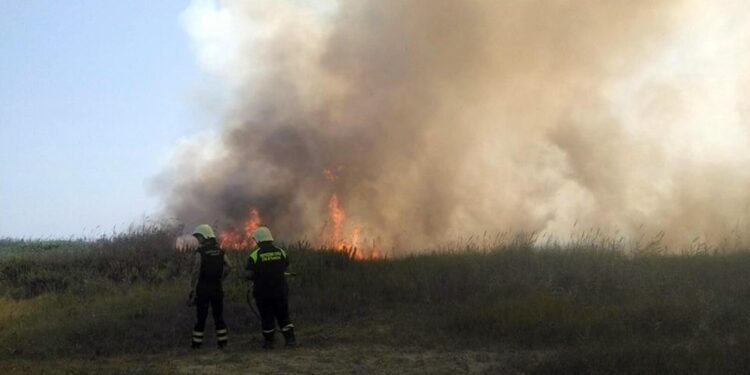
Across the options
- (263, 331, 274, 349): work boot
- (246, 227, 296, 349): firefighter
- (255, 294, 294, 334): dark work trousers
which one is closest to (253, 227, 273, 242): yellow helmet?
(246, 227, 296, 349): firefighter

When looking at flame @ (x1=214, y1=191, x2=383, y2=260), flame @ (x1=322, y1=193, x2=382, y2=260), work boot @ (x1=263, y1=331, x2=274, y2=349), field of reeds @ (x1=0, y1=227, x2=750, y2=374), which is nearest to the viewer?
field of reeds @ (x1=0, y1=227, x2=750, y2=374)

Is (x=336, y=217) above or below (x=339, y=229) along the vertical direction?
above

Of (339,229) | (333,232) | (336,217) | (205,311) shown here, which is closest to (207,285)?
(205,311)

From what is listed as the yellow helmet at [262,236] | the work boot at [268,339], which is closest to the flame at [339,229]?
the yellow helmet at [262,236]

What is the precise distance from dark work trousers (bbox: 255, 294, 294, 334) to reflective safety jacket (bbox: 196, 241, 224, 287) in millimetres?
759

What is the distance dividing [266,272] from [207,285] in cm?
98

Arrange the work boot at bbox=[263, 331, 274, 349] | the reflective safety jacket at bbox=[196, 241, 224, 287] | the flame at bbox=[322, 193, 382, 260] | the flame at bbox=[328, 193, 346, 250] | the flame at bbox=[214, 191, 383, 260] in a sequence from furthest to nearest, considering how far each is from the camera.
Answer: the flame at bbox=[328, 193, 346, 250]
the flame at bbox=[322, 193, 382, 260]
the flame at bbox=[214, 191, 383, 260]
the reflective safety jacket at bbox=[196, 241, 224, 287]
the work boot at bbox=[263, 331, 274, 349]

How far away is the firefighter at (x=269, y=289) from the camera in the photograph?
12.0m

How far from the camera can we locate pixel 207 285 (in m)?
12.2

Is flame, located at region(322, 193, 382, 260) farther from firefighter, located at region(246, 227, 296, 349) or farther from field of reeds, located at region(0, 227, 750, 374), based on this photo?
firefighter, located at region(246, 227, 296, 349)

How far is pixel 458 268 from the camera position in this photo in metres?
15.8

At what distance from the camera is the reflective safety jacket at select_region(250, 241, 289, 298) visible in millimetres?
12047

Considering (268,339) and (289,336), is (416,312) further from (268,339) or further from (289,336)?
(268,339)

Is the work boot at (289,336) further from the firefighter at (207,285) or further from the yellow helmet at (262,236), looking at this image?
the yellow helmet at (262,236)
